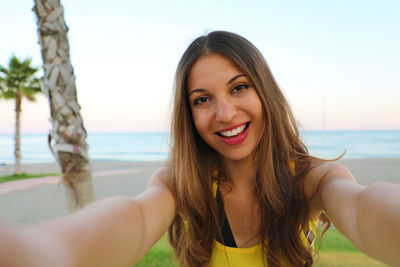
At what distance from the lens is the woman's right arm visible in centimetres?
62

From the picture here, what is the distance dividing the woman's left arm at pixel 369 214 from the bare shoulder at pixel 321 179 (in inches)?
0.4

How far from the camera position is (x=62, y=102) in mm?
3268

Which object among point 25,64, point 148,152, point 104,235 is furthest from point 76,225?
point 148,152

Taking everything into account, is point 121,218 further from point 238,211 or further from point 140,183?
point 140,183

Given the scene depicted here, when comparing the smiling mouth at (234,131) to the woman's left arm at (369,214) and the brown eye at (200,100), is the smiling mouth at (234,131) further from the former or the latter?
the woman's left arm at (369,214)

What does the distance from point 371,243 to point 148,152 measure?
108ft

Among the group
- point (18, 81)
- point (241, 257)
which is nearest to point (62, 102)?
point (241, 257)

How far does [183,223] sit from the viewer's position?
6.94ft

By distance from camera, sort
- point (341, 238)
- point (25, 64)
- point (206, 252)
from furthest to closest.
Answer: point (25, 64) < point (341, 238) < point (206, 252)

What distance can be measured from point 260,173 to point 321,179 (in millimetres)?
417

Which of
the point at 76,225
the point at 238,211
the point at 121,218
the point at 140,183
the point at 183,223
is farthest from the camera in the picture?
the point at 140,183

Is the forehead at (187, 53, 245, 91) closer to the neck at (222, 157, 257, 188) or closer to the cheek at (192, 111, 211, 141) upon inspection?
the cheek at (192, 111, 211, 141)

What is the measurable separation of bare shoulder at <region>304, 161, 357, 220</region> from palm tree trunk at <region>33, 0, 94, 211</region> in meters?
2.49

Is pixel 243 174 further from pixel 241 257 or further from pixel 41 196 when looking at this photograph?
pixel 41 196
